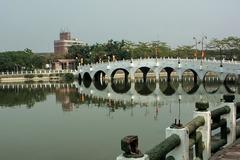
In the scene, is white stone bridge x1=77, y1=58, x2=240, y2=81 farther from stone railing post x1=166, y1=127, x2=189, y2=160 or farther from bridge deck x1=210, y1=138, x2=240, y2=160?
stone railing post x1=166, y1=127, x2=189, y2=160

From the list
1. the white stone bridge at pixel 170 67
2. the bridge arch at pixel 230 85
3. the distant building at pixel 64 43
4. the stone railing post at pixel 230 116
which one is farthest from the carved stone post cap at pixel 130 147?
the distant building at pixel 64 43

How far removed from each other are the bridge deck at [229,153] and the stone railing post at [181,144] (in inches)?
40.6

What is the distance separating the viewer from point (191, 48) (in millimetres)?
71438

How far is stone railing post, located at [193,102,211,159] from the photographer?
5848mm

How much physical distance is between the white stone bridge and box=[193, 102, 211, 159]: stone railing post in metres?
32.1

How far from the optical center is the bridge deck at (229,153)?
583cm

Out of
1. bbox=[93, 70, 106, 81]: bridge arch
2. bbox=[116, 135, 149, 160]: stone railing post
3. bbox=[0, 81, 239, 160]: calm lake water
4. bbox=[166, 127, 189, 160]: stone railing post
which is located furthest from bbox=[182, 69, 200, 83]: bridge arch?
bbox=[116, 135, 149, 160]: stone railing post

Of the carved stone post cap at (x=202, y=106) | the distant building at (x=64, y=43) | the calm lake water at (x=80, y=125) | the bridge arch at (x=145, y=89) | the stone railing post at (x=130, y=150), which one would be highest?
the distant building at (x=64, y=43)

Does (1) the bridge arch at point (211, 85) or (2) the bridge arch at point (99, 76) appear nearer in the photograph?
(1) the bridge arch at point (211, 85)

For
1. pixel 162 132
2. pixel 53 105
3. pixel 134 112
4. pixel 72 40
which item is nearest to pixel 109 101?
pixel 53 105

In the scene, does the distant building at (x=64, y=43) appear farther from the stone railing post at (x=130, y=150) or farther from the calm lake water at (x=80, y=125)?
the stone railing post at (x=130, y=150)

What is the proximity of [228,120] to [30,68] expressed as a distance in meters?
59.0

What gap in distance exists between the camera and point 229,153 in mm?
6051

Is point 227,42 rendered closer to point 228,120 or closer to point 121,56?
point 121,56
